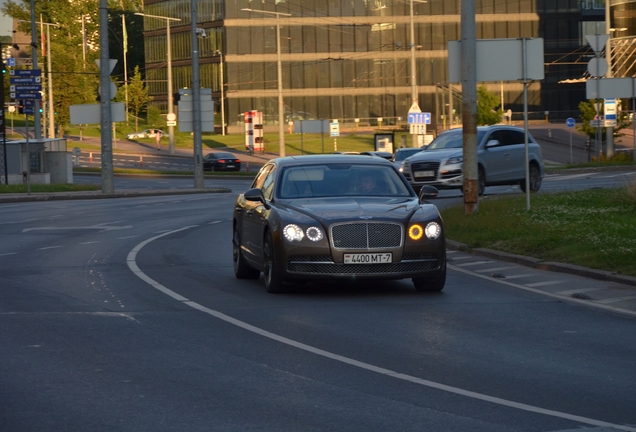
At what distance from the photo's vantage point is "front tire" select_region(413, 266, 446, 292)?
488 inches

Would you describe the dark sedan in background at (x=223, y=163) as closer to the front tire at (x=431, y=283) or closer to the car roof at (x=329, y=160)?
the car roof at (x=329, y=160)

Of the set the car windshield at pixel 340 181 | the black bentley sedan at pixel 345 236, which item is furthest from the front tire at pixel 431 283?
the car windshield at pixel 340 181

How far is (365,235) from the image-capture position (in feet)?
39.2

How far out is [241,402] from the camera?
691cm

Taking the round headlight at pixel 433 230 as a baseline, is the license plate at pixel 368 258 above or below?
below

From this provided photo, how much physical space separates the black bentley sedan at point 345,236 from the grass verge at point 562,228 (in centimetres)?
259

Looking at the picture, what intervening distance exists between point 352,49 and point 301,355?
95.0m

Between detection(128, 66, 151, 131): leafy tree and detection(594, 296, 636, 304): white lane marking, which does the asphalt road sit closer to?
detection(594, 296, 636, 304): white lane marking

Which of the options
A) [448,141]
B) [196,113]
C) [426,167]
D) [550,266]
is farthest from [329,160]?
[196,113]

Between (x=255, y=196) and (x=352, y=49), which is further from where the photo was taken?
(x=352, y=49)

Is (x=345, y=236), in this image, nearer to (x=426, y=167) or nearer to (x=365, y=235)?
(x=365, y=235)

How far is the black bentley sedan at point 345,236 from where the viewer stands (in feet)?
39.0

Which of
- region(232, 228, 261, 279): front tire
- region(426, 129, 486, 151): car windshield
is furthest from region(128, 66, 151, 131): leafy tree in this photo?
region(232, 228, 261, 279): front tire

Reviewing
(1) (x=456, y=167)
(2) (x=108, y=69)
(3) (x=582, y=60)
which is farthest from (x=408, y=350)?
(3) (x=582, y=60)
